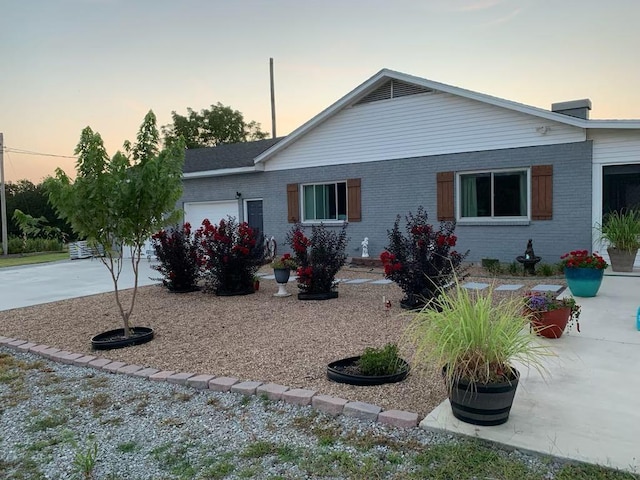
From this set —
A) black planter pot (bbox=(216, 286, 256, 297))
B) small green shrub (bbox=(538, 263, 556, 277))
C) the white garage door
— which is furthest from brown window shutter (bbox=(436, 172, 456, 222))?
the white garage door

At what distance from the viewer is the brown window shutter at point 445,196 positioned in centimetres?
1156

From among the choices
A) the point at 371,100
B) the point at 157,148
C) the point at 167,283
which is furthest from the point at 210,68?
the point at 157,148

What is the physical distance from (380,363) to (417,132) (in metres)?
9.18

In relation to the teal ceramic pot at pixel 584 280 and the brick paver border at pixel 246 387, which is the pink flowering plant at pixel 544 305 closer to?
the teal ceramic pot at pixel 584 280

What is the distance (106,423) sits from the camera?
345cm

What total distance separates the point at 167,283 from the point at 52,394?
5169mm

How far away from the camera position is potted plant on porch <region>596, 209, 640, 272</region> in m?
8.98

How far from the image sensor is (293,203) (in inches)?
567

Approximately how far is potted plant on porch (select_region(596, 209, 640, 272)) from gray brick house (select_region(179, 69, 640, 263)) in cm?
67

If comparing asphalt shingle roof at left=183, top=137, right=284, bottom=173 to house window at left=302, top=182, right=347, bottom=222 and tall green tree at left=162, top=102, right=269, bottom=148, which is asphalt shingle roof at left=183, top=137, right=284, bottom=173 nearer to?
house window at left=302, top=182, right=347, bottom=222

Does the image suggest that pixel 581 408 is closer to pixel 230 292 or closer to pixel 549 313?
pixel 549 313

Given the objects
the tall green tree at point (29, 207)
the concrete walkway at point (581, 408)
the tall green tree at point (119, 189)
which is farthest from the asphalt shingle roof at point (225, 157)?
the concrete walkway at point (581, 408)

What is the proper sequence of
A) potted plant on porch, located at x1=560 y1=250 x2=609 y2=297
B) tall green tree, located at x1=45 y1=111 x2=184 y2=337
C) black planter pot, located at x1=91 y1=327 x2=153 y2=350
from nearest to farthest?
1. tall green tree, located at x1=45 y1=111 x2=184 y2=337
2. black planter pot, located at x1=91 y1=327 x2=153 y2=350
3. potted plant on porch, located at x1=560 y1=250 x2=609 y2=297

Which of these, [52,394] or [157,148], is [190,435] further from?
[157,148]
